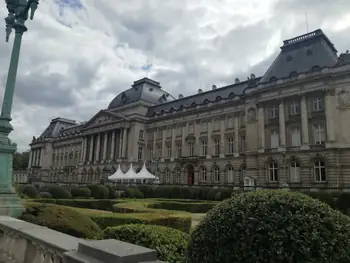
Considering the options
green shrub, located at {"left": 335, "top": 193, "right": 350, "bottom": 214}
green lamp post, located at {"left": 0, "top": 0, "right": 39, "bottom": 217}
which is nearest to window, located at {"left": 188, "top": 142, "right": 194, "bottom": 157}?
green shrub, located at {"left": 335, "top": 193, "right": 350, "bottom": 214}

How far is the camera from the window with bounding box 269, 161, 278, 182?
1499 inches

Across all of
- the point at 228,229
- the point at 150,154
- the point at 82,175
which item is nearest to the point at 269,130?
the point at 150,154

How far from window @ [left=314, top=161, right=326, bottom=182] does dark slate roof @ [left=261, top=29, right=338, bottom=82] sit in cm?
1171

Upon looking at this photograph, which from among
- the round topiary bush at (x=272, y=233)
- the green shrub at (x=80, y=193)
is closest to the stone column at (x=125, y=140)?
the green shrub at (x=80, y=193)

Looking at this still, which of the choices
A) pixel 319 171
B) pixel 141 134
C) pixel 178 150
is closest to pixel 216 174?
pixel 178 150

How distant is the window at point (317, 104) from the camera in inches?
1439

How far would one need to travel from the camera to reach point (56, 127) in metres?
96.2

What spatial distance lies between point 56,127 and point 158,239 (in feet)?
326

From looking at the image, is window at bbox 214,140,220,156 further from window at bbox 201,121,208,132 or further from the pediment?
the pediment

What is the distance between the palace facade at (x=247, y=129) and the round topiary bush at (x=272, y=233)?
33.8 m

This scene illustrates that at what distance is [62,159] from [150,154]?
39.0 metres

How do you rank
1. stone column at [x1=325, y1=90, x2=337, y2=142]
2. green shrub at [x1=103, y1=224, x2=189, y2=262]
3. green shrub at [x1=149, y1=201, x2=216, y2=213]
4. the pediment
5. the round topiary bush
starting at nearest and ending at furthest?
1. the round topiary bush
2. green shrub at [x1=103, y1=224, x2=189, y2=262]
3. green shrub at [x1=149, y1=201, x2=216, y2=213]
4. stone column at [x1=325, y1=90, x2=337, y2=142]
5. the pediment

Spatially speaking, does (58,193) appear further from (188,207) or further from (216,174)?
(216,174)

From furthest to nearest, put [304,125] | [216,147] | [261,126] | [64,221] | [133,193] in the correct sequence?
1. [216,147]
2. [261,126]
3. [304,125]
4. [133,193]
5. [64,221]
